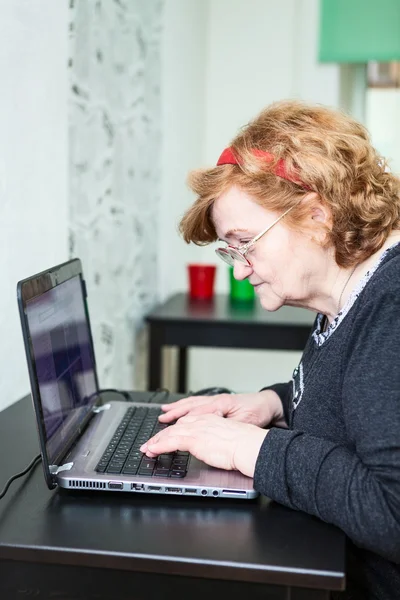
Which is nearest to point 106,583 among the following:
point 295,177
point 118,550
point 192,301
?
point 118,550

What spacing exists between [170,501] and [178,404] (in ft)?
1.09

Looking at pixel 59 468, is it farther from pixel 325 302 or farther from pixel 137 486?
pixel 325 302

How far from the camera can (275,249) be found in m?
1.08

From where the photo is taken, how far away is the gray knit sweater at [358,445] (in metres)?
0.83

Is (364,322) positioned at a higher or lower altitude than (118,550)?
higher

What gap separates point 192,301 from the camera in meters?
2.61

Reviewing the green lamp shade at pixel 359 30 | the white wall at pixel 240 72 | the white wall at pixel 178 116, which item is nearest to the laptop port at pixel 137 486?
the white wall at pixel 178 116

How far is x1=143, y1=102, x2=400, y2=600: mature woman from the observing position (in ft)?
2.79

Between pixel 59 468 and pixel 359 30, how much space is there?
2.54m

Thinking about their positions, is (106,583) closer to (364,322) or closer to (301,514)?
(301,514)

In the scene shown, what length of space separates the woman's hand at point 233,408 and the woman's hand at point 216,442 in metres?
0.21

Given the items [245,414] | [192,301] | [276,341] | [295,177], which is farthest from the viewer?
[192,301]

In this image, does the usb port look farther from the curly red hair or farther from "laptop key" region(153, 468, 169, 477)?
the curly red hair

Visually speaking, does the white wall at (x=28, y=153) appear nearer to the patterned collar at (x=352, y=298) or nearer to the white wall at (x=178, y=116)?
the patterned collar at (x=352, y=298)
